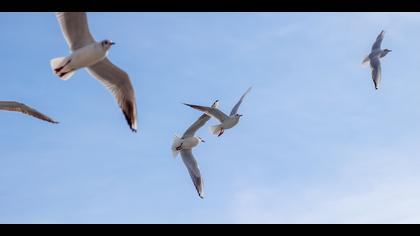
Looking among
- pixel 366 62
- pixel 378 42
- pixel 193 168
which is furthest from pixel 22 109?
pixel 378 42

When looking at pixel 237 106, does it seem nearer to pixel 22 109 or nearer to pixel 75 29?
pixel 22 109

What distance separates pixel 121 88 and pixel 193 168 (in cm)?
311

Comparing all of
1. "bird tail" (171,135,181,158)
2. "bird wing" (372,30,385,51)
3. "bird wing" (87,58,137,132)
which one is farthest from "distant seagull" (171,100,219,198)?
"bird wing" (372,30,385,51)

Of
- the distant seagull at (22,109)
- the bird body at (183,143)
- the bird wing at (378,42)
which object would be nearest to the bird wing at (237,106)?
the bird body at (183,143)

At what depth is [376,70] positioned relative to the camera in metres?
12.5

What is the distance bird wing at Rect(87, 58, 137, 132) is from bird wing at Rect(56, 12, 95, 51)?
19.7 inches

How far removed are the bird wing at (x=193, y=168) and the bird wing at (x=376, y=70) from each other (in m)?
4.15

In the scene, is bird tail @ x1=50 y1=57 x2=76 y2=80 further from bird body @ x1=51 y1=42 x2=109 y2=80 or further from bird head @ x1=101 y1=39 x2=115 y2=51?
bird head @ x1=101 y1=39 x2=115 y2=51

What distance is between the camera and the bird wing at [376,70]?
40.0ft

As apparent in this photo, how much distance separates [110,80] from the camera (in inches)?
309

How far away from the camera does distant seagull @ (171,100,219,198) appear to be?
34.0 feet

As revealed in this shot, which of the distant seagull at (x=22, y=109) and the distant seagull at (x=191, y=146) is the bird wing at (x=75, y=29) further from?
the distant seagull at (x=191, y=146)
